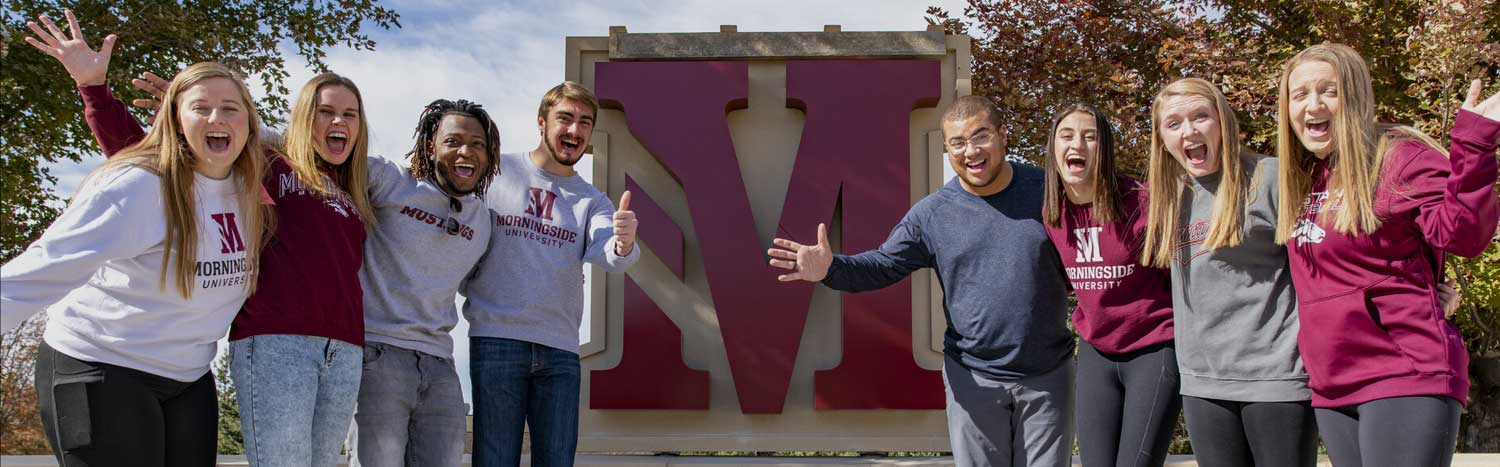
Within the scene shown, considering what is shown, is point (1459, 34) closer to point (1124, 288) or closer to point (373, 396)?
point (1124, 288)

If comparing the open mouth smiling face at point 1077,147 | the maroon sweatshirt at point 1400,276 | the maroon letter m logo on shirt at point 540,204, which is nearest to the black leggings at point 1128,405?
the maroon sweatshirt at point 1400,276

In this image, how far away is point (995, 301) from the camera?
313 cm

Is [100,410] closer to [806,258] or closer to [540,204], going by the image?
[540,204]

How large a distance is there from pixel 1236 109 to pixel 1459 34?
5.48 ft

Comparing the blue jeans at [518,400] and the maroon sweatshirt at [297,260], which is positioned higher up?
the maroon sweatshirt at [297,260]

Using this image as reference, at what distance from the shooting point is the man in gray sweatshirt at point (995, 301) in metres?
3.11

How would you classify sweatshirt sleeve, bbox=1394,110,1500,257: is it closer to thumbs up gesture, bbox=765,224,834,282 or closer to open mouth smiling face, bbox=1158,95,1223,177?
open mouth smiling face, bbox=1158,95,1223,177

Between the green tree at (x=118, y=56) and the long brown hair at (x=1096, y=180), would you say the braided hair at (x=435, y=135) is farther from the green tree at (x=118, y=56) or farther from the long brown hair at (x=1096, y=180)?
the green tree at (x=118, y=56)

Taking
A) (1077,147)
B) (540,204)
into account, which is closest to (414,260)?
(540,204)

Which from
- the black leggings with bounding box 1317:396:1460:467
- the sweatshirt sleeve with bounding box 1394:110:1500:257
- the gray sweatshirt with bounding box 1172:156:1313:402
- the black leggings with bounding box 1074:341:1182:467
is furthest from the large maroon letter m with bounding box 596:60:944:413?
the sweatshirt sleeve with bounding box 1394:110:1500:257

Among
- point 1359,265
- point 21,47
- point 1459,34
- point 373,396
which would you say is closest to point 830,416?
point 373,396

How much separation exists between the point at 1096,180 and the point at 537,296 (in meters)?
1.74

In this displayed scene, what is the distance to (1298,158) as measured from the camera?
8.87 feet

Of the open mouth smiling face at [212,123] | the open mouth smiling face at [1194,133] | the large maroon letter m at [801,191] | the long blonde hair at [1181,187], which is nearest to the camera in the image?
the open mouth smiling face at [212,123]
